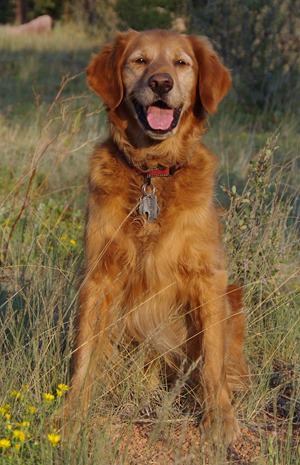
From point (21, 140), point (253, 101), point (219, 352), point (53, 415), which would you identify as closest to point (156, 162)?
point (219, 352)

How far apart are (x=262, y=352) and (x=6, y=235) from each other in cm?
207

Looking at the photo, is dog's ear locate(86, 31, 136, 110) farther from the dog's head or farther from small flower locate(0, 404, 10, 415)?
small flower locate(0, 404, 10, 415)

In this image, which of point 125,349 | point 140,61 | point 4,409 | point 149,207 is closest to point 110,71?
point 140,61

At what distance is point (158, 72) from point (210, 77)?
13.2 inches

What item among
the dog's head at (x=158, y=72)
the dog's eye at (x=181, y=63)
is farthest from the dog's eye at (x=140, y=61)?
the dog's eye at (x=181, y=63)

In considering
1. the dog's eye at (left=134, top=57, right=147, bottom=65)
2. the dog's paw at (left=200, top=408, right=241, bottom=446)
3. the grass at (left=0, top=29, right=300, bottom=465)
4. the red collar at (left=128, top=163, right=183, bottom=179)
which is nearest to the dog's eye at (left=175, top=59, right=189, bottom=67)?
the dog's eye at (left=134, top=57, right=147, bottom=65)

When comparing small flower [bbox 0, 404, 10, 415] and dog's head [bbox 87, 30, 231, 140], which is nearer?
small flower [bbox 0, 404, 10, 415]

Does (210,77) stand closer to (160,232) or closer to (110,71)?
(110,71)

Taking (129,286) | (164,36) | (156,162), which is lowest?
(129,286)

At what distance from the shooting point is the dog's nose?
11.1ft

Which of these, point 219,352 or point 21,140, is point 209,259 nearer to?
point 219,352

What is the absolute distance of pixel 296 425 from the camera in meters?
3.32

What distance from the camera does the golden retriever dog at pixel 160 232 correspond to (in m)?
3.30

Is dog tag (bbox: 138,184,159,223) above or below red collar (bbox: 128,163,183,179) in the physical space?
below
